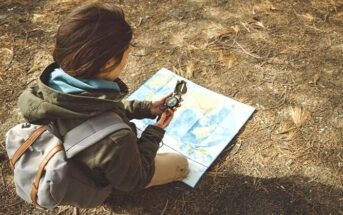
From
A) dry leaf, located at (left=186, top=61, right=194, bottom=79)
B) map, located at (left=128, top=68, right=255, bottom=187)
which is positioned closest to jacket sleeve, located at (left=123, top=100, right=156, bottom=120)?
map, located at (left=128, top=68, right=255, bottom=187)

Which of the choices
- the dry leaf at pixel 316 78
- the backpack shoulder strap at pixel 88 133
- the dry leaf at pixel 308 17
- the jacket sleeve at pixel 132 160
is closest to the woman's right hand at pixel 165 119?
the jacket sleeve at pixel 132 160

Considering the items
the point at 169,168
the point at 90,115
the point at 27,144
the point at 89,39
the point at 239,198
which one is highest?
the point at 89,39

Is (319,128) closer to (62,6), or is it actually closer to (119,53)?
(119,53)

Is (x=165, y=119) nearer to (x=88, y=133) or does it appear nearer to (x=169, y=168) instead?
(x=169, y=168)

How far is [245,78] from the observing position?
201cm

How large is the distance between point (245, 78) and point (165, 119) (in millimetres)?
748

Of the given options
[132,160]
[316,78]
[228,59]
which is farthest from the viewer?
[228,59]

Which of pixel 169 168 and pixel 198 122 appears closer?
pixel 169 168

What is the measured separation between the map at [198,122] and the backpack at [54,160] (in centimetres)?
54

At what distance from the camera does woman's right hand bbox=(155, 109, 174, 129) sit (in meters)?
1.39

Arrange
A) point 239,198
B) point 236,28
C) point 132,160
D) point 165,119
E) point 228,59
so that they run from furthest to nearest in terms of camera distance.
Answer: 1. point 236,28
2. point 228,59
3. point 239,198
4. point 165,119
5. point 132,160

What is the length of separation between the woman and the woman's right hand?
225 mm

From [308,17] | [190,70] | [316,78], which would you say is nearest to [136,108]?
[190,70]

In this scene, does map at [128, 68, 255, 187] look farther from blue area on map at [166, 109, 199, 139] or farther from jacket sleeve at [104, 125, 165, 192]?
jacket sleeve at [104, 125, 165, 192]
